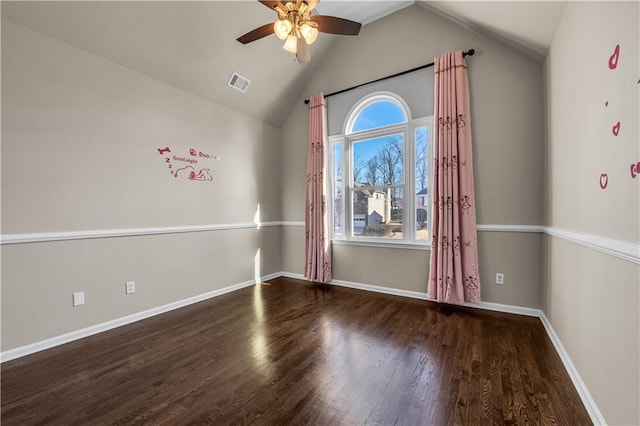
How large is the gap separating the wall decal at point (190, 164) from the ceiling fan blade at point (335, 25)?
2.06 m

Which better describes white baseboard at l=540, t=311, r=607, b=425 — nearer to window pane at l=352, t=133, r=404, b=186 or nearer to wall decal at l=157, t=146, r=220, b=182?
window pane at l=352, t=133, r=404, b=186

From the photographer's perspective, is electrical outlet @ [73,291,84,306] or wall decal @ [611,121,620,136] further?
electrical outlet @ [73,291,84,306]

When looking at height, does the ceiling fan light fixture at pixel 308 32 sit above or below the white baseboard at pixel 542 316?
above

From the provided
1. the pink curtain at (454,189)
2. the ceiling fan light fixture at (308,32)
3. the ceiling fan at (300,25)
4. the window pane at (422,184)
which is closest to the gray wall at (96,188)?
the ceiling fan at (300,25)

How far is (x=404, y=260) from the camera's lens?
134 inches

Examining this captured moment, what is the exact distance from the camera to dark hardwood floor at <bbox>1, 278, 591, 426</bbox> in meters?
1.46

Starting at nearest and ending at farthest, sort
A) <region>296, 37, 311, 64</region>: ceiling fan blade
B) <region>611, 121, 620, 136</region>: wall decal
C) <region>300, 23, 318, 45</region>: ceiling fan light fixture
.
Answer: <region>611, 121, 620, 136</region>: wall decal → <region>300, 23, 318, 45</region>: ceiling fan light fixture → <region>296, 37, 311, 64</region>: ceiling fan blade

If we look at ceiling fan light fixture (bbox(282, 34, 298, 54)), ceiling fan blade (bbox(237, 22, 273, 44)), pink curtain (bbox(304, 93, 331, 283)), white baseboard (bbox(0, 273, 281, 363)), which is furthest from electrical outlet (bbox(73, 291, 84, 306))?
ceiling fan light fixture (bbox(282, 34, 298, 54))

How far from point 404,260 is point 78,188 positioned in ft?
11.6

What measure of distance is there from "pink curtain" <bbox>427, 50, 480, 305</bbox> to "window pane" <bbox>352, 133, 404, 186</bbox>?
58 cm

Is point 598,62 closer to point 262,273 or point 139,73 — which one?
point 139,73

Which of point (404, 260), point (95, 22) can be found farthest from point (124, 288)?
point (404, 260)

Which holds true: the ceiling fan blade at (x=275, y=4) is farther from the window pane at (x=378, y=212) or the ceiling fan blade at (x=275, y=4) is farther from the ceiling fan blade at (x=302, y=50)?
the window pane at (x=378, y=212)

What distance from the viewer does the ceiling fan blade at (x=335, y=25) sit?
7.13ft
